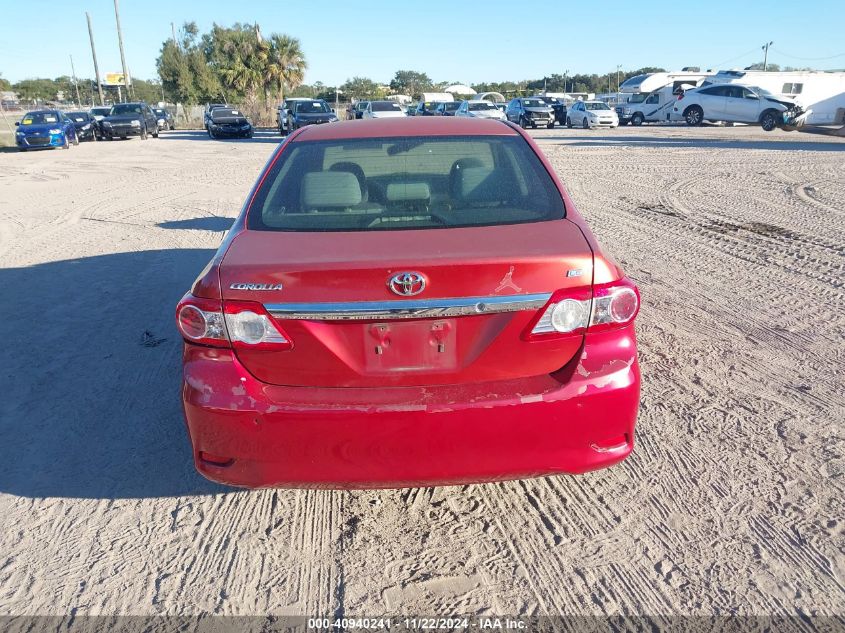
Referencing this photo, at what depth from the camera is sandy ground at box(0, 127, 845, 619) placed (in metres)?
2.56

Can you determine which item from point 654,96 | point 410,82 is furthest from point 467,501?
point 410,82

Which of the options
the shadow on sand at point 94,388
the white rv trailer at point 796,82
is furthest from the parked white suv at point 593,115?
the shadow on sand at point 94,388

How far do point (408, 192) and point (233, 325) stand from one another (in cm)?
110

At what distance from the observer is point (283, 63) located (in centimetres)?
4994

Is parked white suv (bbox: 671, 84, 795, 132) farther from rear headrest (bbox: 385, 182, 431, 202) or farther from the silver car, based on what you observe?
rear headrest (bbox: 385, 182, 431, 202)

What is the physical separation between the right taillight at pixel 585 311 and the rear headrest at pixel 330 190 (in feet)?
3.58

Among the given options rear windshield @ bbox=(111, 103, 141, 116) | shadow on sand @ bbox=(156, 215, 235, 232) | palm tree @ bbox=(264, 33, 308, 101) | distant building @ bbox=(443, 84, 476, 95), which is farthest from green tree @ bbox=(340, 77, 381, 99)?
shadow on sand @ bbox=(156, 215, 235, 232)

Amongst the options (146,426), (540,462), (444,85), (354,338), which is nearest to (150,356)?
(146,426)

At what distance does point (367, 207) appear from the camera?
10.1 feet

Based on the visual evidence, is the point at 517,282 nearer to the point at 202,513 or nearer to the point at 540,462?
the point at 540,462

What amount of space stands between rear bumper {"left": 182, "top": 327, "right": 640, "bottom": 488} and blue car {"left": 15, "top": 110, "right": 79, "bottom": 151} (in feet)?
91.1

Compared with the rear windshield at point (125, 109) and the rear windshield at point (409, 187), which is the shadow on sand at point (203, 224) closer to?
the rear windshield at point (409, 187)

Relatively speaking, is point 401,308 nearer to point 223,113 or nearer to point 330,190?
point 330,190

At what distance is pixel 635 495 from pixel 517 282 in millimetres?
1318
